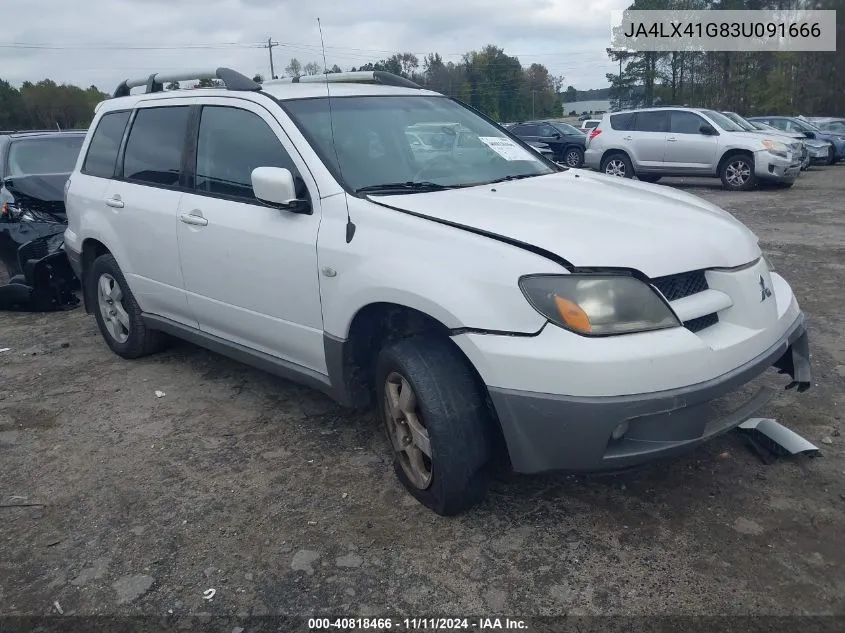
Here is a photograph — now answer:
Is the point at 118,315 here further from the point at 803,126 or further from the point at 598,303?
the point at 803,126

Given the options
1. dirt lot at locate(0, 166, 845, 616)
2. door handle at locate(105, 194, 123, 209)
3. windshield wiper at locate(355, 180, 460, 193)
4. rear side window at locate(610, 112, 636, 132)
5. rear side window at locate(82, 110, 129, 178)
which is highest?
rear side window at locate(610, 112, 636, 132)

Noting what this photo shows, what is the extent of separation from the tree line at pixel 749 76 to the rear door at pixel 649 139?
90.0 ft

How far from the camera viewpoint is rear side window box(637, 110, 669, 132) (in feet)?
49.7

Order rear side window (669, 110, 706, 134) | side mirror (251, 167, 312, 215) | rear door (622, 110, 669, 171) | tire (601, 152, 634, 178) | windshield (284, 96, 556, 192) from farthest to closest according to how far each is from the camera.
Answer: tire (601, 152, 634, 178), rear door (622, 110, 669, 171), rear side window (669, 110, 706, 134), windshield (284, 96, 556, 192), side mirror (251, 167, 312, 215)

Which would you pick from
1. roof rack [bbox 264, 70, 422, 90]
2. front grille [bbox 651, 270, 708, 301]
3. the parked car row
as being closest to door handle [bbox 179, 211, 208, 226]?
roof rack [bbox 264, 70, 422, 90]

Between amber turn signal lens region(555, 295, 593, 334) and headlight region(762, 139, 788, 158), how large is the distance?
44.2 feet

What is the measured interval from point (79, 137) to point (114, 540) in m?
6.90

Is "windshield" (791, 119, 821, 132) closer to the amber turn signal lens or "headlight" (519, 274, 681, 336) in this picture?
"headlight" (519, 274, 681, 336)

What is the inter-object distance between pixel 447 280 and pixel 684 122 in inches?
549

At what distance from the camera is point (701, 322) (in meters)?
2.65

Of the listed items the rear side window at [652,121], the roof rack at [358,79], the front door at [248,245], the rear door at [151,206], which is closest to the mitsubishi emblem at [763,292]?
the front door at [248,245]

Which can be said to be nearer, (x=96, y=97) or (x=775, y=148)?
(x=775, y=148)

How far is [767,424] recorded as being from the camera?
10.9 feet

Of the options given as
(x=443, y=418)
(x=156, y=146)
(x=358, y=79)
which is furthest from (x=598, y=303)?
(x=156, y=146)
